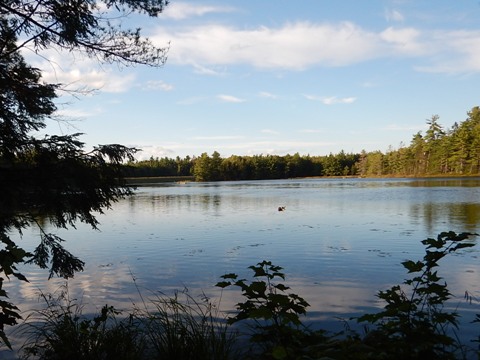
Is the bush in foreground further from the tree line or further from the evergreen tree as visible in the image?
the tree line

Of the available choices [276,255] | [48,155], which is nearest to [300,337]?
[48,155]

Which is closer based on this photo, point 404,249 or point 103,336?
point 103,336

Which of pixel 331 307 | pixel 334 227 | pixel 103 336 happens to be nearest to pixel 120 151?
pixel 103 336

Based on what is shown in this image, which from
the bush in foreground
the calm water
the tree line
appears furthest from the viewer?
the tree line

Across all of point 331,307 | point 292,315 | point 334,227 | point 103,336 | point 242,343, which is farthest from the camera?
point 334,227

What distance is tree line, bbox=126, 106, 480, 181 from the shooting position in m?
91.4

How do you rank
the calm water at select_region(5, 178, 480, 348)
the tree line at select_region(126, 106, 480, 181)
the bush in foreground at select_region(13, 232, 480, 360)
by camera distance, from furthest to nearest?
1. the tree line at select_region(126, 106, 480, 181)
2. the calm water at select_region(5, 178, 480, 348)
3. the bush in foreground at select_region(13, 232, 480, 360)

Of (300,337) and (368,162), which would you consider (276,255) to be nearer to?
(300,337)

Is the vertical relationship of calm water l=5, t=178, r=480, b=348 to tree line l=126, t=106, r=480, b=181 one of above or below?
below

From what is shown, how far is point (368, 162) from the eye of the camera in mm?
131500

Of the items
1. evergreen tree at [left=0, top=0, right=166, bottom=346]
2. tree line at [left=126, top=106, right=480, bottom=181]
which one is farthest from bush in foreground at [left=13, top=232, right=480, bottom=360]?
tree line at [left=126, top=106, right=480, bottom=181]

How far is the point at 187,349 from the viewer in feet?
13.9

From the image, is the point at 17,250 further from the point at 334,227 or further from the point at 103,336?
the point at 334,227

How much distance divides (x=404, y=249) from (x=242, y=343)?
31.1ft
